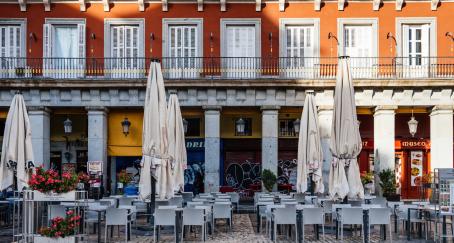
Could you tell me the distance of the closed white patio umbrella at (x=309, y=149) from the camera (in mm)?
22778

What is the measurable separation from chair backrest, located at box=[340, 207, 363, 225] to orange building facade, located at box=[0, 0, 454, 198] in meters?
14.1

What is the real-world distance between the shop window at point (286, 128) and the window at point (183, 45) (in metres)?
5.35

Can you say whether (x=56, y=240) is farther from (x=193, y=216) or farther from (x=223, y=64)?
(x=223, y=64)

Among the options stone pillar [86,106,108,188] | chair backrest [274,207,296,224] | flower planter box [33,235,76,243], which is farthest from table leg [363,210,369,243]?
stone pillar [86,106,108,188]

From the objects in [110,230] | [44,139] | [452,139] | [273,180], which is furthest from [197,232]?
[452,139]

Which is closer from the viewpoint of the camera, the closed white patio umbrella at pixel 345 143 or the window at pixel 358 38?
the closed white patio umbrella at pixel 345 143

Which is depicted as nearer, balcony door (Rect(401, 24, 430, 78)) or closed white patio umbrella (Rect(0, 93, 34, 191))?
closed white patio umbrella (Rect(0, 93, 34, 191))

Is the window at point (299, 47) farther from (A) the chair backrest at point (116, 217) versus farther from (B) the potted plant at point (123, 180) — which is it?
(A) the chair backrest at point (116, 217)

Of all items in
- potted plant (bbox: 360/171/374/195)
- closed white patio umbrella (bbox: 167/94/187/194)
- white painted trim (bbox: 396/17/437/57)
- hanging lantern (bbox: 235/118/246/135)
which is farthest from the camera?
hanging lantern (bbox: 235/118/246/135)

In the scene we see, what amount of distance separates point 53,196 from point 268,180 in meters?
15.1

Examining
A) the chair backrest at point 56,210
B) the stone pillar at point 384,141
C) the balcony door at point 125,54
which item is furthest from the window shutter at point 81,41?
the chair backrest at point 56,210

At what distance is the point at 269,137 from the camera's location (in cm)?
3081

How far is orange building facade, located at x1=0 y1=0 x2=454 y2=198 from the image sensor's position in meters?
30.5

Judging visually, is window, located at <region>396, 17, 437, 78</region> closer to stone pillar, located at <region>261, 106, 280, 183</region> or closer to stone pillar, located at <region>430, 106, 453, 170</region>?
stone pillar, located at <region>430, 106, 453, 170</region>
